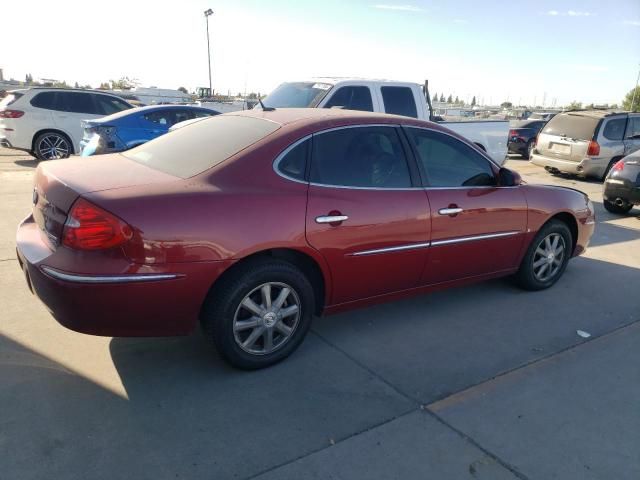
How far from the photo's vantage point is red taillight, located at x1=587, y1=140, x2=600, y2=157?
11.3m

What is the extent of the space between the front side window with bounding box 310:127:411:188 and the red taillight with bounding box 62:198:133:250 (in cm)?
123

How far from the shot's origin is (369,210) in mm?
3389

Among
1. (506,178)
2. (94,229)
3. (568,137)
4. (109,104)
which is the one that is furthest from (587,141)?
(94,229)

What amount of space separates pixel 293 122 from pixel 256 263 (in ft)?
3.47

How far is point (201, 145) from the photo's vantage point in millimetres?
3412

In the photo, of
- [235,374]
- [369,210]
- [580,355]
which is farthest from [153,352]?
[580,355]

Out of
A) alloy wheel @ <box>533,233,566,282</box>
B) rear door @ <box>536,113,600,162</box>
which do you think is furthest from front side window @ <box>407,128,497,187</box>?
rear door @ <box>536,113,600,162</box>

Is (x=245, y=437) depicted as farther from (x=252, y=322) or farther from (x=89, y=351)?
(x=89, y=351)

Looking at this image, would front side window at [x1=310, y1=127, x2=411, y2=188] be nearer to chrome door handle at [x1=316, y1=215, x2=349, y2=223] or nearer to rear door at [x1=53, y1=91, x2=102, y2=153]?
chrome door handle at [x1=316, y1=215, x2=349, y2=223]

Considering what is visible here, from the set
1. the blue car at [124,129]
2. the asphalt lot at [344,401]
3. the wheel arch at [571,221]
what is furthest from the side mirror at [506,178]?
the blue car at [124,129]

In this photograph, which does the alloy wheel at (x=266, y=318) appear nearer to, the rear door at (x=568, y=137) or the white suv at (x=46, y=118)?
the white suv at (x=46, y=118)

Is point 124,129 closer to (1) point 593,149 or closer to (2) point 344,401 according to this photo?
(2) point 344,401

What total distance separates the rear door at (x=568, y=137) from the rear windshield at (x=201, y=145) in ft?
33.6

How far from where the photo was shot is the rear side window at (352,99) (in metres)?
7.27
